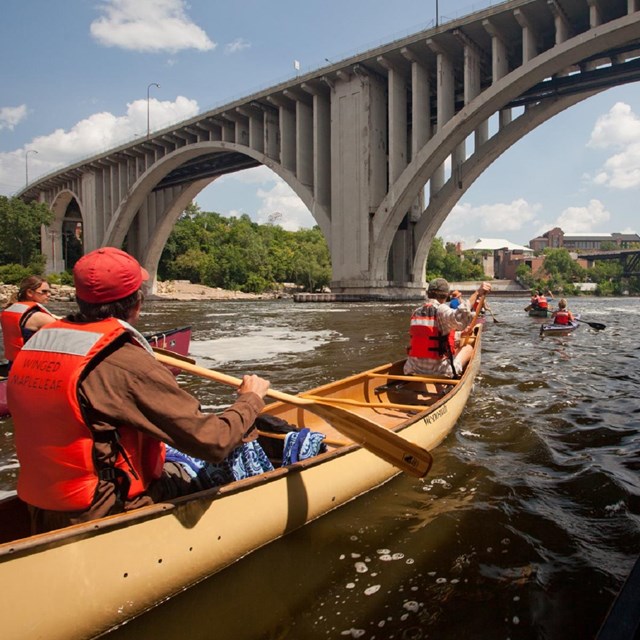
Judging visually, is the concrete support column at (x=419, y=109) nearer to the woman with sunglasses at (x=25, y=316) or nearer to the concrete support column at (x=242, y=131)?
the concrete support column at (x=242, y=131)

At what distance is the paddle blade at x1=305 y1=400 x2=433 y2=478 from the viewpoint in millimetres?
3502

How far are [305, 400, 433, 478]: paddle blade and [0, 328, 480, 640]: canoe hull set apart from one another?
14cm

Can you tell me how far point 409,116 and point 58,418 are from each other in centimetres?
3665

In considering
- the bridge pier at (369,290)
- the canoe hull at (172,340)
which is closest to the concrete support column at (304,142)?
the bridge pier at (369,290)

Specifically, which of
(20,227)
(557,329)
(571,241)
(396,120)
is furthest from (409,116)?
(571,241)

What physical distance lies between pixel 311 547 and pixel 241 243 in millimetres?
65671

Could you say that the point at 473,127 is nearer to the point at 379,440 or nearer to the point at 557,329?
the point at 557,329

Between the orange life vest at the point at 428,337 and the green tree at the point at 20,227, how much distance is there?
2153 inches

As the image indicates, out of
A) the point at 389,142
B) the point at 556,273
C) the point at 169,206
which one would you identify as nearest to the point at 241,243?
the point at 169,206

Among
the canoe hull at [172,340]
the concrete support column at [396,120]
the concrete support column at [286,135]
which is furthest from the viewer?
the concrete support column at [286,135]

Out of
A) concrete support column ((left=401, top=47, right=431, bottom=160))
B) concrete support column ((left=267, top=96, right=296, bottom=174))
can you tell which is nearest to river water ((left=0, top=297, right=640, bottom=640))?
concrete support column ((left=401, top=47, right=431, bottom=160))

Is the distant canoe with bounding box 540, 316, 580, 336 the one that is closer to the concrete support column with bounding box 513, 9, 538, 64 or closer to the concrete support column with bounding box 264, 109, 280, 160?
the concrete support column with bounding box 513, 9, 538, 64

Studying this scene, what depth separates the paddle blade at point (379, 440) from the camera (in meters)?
3.50

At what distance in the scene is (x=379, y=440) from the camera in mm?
3549
